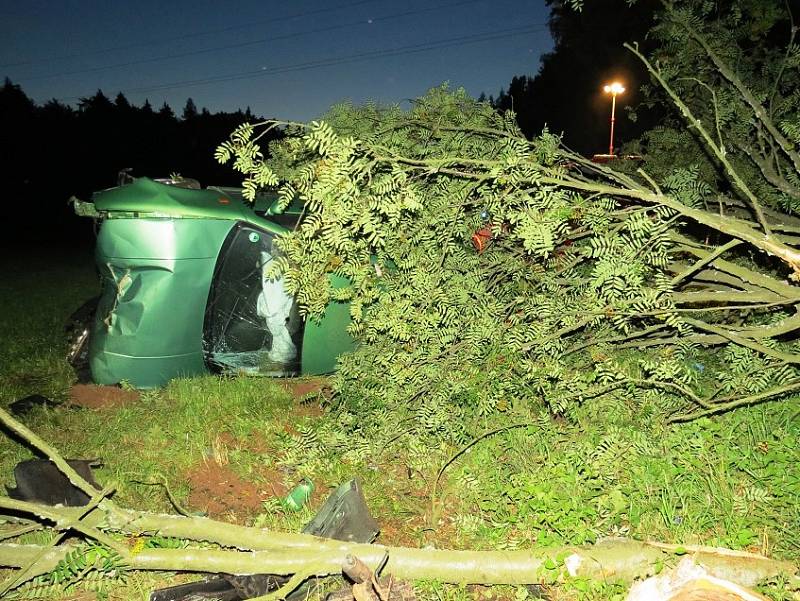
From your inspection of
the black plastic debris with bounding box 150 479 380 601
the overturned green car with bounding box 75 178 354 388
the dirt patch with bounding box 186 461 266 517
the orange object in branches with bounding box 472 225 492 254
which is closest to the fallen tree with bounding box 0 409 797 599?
the black plastic debris with bounding box 150 479 380 601

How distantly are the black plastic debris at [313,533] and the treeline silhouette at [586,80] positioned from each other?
59.9 ft

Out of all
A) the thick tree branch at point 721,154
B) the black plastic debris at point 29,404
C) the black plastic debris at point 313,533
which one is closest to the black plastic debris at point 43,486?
the black plastic debris at point 313,533

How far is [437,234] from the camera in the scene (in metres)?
3.61

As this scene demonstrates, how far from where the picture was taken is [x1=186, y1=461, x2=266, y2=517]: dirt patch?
137 inches

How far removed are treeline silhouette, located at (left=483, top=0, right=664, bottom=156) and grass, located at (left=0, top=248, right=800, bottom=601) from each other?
17.2 metres

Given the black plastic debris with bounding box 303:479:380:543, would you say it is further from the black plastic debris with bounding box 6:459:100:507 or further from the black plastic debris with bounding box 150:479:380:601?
the black plastic debris with bounding box 6:459:100:507

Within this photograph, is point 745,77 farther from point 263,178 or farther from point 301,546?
point 301,546

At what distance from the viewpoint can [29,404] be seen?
4684 mm

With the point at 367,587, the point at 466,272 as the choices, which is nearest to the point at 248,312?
the point at 466,272

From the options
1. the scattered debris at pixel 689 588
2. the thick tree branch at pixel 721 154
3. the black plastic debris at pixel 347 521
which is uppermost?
the thick tree branch at pixel 721 154

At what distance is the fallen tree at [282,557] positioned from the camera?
2.51m

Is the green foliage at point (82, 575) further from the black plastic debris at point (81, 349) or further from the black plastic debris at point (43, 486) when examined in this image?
the black plastic debris at point (81, 349)

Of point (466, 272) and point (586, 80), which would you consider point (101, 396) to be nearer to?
point (466, 272)

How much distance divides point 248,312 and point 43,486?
6.81 ft
